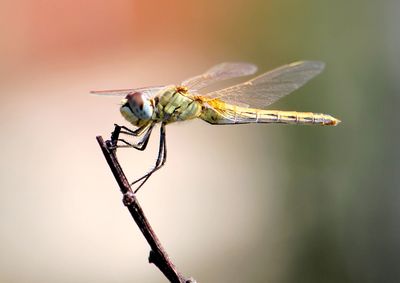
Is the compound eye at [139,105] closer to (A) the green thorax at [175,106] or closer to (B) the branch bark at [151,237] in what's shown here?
(A) the green thorax at [175,106]

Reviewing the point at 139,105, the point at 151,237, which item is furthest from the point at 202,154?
the point at 151,237

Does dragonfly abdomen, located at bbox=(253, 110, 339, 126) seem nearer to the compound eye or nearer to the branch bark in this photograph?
the compound eye

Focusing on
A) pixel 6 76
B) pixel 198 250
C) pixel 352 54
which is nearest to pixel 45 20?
pixel 6 76

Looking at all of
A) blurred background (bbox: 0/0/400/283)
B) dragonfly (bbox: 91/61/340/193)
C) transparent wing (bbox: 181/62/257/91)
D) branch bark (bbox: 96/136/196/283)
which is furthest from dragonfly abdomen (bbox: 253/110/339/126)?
blurred background (bbox: 0/0/400/283)

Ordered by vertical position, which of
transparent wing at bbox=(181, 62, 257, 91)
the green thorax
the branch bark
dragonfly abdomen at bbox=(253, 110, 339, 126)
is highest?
transparent wing at bbox=(181, 62, 257, 91)

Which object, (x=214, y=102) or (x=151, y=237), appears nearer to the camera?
(x=151, y=237)

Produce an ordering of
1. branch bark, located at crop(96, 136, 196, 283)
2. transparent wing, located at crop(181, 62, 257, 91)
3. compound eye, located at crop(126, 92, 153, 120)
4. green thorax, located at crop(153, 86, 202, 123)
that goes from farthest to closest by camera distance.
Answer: transparent wing, located at crop(181, 62, 257, 91)
green thorax, located at crop(153, 86, 202, 123)
compound eye, located at crop(126, 92, 153, 120)
branch bark, located at crop(96, 136, 196, 283)

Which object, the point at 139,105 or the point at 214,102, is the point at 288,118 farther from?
the point at 139,105
